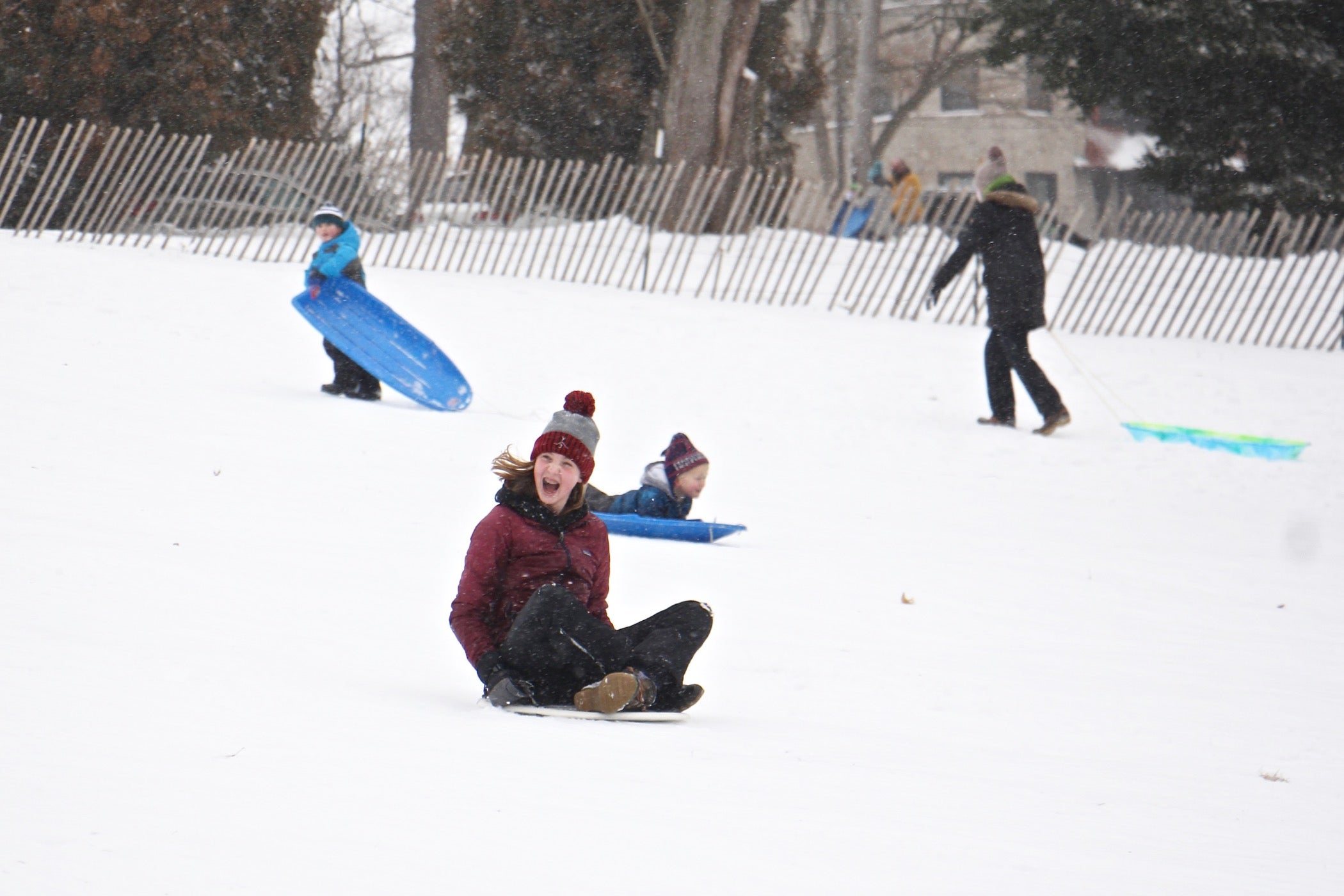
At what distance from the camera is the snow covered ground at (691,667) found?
256cm

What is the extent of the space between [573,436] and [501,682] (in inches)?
27.5

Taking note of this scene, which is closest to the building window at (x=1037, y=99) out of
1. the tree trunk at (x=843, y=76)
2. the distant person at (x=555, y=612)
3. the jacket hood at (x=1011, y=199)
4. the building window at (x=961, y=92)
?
the building window at (x=961, y=92)

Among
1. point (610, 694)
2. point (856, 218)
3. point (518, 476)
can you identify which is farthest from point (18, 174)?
point (610, 694)

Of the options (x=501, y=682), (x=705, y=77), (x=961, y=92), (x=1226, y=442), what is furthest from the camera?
(x=961, y=92)

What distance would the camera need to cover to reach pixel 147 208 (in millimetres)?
15297

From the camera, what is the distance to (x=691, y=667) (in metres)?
4.61

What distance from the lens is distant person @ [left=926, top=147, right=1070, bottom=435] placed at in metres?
9.86

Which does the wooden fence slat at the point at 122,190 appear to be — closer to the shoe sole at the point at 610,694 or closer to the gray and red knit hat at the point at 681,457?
the gray and red knit hat at the point at 681,457

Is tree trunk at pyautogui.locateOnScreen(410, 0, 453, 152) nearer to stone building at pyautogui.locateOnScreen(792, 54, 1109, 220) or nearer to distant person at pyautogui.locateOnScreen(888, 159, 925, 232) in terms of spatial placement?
distant person at pyautogui.locateOnScreen(888, 159, 925, 232)

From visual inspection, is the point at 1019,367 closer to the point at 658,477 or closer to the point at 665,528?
the point at 658,477

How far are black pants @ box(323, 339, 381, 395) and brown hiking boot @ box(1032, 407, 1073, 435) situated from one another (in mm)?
4682

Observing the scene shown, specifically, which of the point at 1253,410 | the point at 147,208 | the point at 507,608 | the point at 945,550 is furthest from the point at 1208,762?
the point at 147,208

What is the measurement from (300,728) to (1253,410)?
10.3 meters

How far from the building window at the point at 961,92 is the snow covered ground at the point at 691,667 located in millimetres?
31273
